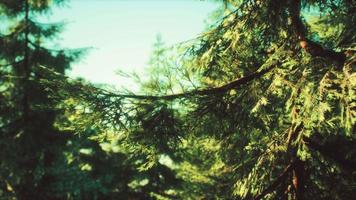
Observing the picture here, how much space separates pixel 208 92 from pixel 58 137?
34.9 feet

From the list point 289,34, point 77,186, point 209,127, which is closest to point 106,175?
point 77,186

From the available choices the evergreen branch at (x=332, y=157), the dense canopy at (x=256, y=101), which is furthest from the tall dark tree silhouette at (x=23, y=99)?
the evergreen branch at (x=332, y=157)

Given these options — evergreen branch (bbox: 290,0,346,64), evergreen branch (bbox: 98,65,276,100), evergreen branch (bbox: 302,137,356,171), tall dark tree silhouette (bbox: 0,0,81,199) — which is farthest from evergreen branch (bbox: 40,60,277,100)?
tall dark tree silhouette (bbox: 0,0,81,199)

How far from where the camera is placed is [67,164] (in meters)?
14.5

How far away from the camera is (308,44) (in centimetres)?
421

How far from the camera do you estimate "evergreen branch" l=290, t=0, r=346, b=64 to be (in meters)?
3.85

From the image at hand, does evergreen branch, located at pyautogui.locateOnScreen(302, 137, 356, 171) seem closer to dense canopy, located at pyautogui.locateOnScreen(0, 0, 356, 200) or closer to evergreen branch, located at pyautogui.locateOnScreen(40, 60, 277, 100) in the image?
dense canopy, located at pyautogui.locateOnScreen(0, 0, 356, 200)

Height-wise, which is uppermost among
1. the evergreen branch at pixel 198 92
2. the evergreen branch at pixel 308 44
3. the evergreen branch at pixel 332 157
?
the evergreen branch at pixel 308 44

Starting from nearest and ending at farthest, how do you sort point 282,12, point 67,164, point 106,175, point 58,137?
point 282,12 < point 58,137 < point 67,164 < point 106,175

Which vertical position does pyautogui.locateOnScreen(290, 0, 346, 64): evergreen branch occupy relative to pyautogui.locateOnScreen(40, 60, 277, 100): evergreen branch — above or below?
above

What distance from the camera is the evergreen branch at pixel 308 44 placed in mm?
3848

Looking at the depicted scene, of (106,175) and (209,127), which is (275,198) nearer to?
(209,127)

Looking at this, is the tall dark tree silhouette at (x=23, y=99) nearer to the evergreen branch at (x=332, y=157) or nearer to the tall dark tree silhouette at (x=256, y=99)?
the tall dark tree silhouette at (x=256, y=99)

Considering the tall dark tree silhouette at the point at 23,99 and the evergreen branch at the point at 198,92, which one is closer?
the evergreen branch at the point at 198,92
